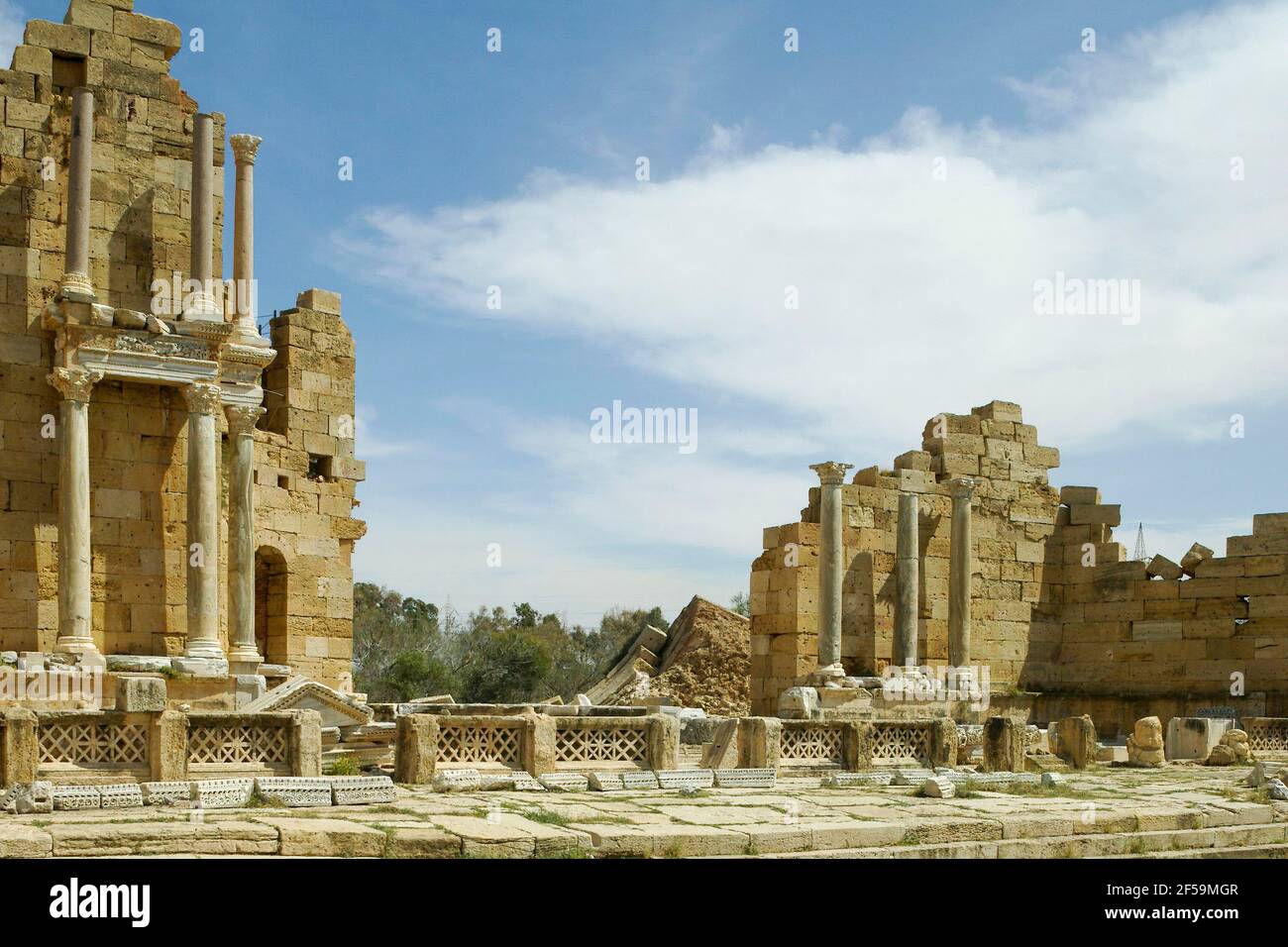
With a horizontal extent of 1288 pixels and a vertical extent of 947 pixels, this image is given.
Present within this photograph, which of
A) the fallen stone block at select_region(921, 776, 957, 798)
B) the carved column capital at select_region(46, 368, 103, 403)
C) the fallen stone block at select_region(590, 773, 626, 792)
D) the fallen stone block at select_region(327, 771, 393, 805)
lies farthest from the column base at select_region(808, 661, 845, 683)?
the fallen stone block at select_region(327, 771, 393, 805)

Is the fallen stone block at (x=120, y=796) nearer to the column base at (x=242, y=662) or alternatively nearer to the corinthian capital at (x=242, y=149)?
the column base at (x=242, y=662)

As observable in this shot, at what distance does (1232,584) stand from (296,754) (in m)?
17.3

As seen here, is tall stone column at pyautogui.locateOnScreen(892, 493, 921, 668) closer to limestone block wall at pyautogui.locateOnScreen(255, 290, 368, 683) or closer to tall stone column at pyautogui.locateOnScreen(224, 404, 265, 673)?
limestone block wall at pyautogui.locateOnScreen(255, 290, 368, 683)

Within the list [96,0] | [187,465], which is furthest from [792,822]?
[96,0]

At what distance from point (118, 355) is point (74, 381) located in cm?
67


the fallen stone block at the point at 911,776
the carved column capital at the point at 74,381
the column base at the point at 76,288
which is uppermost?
the column base at the point at 76,288

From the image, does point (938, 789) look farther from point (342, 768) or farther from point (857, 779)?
point (342, 768)

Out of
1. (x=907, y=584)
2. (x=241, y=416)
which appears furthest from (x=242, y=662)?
(x=907, y=584)

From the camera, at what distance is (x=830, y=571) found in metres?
22.3

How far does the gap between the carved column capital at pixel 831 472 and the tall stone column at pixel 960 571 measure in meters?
2.49

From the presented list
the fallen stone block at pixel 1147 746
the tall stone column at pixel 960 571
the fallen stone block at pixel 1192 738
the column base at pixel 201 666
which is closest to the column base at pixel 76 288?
the column base at pixel 201 666

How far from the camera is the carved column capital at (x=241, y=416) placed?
19.5 metres
